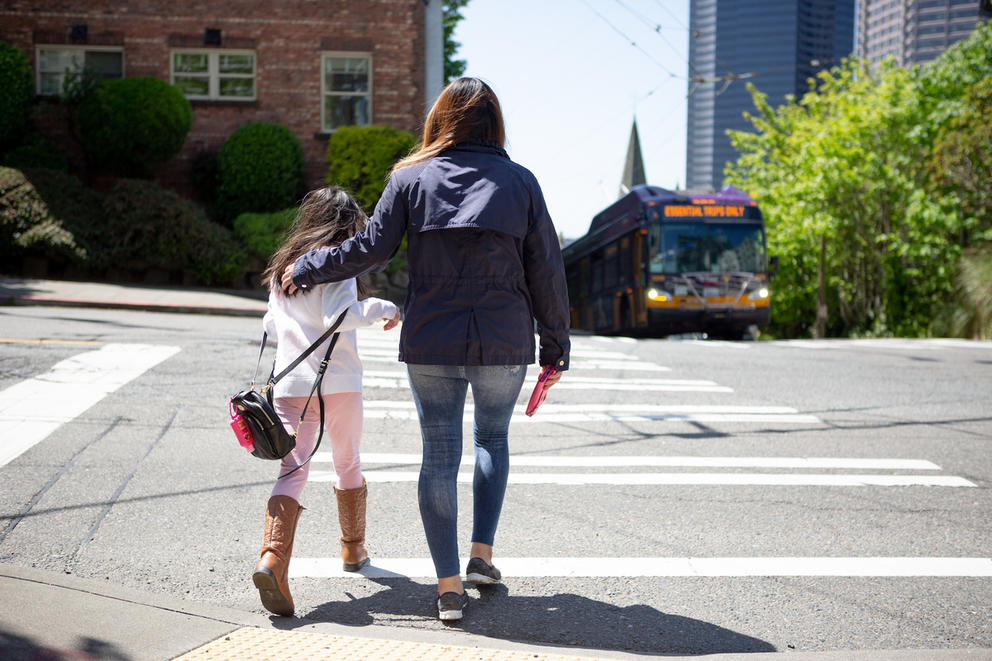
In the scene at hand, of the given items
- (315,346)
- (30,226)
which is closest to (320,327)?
(315,346)

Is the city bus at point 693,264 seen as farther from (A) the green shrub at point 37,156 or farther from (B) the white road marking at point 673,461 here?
(B) the white road marking at point 673,461

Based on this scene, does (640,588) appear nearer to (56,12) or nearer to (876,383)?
(876,383)

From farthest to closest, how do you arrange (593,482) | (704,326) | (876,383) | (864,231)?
(864,231), (704,326), (876,383), (593,482)

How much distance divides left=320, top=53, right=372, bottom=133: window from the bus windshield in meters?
8.12

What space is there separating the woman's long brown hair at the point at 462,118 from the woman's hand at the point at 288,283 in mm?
601

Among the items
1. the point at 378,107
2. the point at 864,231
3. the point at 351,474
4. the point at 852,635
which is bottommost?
the point at 852,635

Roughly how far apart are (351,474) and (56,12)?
72.2 ft

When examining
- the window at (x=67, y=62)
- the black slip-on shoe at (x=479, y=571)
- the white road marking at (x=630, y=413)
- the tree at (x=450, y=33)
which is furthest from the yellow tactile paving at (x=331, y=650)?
the tree at (x=450, y=33)

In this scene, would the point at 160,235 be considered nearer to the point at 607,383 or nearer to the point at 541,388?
the point at 607,383

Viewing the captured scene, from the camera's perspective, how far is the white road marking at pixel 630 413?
795 centimetres

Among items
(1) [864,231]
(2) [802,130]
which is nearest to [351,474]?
(1) [864,231]

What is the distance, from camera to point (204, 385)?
27.7 ft

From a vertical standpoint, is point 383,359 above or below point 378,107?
below

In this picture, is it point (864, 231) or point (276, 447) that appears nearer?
point (276, 447)
